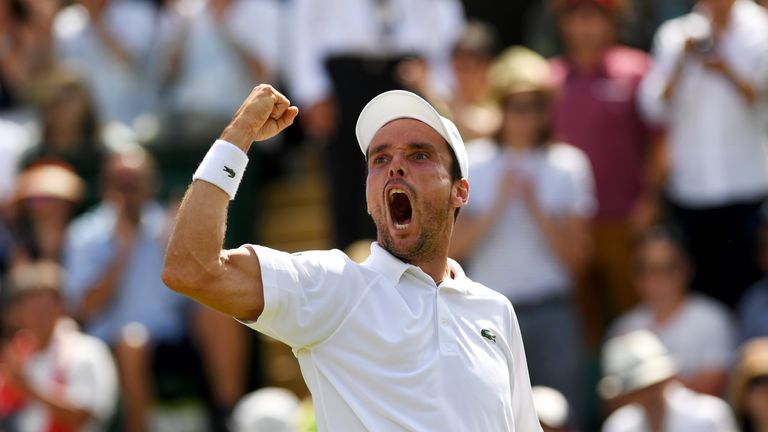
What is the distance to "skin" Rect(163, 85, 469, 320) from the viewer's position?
4.00m

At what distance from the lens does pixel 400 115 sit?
4438mm

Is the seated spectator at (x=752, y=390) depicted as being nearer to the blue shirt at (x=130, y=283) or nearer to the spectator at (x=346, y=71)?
the spectator at (x=346, y=71)

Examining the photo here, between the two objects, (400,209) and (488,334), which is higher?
(400,209)

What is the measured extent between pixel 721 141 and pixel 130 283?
11.2 ft

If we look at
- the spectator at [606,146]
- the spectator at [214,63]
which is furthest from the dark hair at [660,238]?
the spectator at [214,63]

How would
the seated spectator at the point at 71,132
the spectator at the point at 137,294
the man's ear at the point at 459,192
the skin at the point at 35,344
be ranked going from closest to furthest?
1. the man's ear at the point at 459,192
2. the skin at the point at 35,344
3. the spectator at the point at 137,294
4. the seated spectator at the point at 71,132

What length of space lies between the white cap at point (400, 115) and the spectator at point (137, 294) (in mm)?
4370

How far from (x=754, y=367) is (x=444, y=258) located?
11.9 ft

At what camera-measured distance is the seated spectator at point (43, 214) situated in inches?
372

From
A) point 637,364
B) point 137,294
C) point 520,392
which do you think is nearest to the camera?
point 520,392

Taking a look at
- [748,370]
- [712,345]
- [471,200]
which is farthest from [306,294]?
[712,345]

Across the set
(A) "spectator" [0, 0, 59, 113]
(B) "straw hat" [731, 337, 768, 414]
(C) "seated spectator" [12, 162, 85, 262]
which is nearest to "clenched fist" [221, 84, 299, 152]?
(B) "straw hat" [731, 337, 768, 414]

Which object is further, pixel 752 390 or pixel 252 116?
pixel 752 390

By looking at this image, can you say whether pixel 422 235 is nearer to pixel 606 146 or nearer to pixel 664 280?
pixel 664 280
